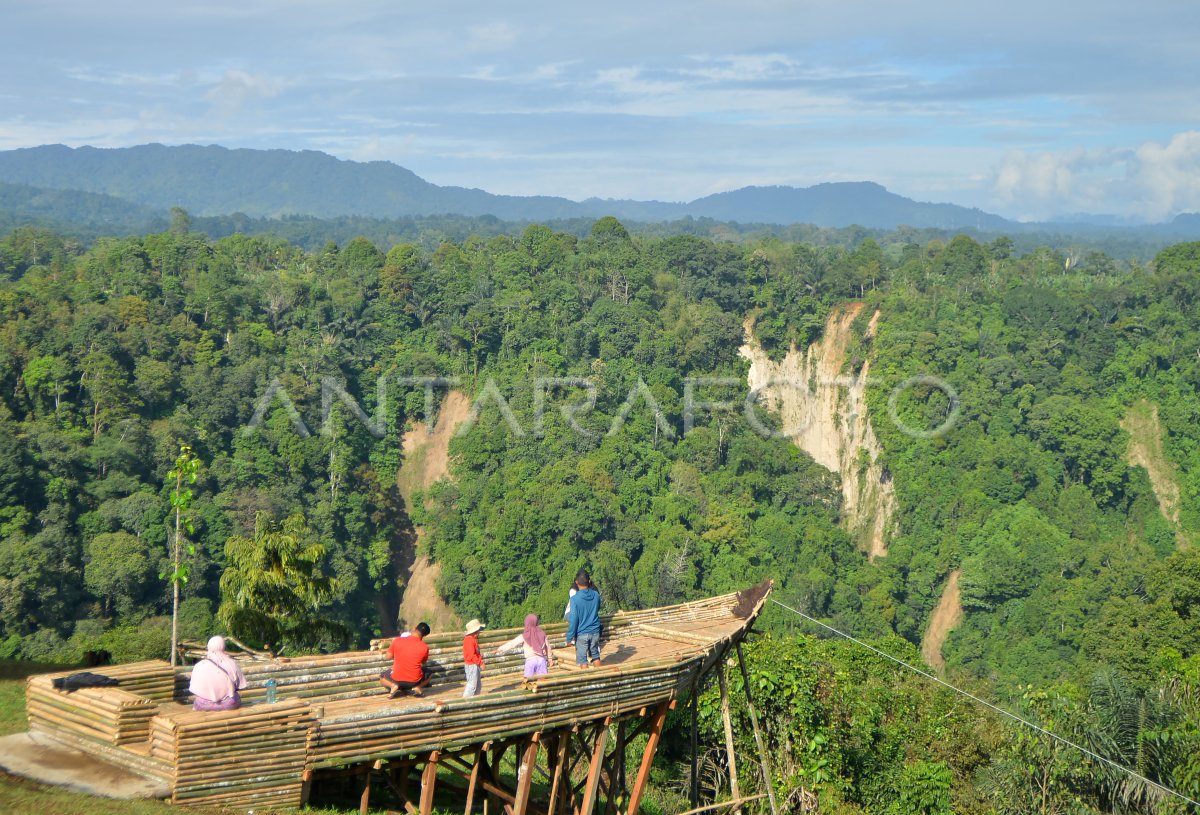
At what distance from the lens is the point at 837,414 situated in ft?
180

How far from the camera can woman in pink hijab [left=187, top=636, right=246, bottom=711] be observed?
31.8 feet

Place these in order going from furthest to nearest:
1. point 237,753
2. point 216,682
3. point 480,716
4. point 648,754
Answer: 1. point 648,754
2. point 480,716
3. point 216,682
4. point 237,753

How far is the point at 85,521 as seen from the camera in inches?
1411

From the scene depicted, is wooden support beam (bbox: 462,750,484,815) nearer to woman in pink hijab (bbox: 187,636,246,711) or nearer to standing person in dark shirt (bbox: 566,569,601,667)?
standing person in dark shirt (bbox: 566,569,601,667)

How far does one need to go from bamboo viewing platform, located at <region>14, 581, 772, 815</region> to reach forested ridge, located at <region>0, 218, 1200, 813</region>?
12719 millimetres

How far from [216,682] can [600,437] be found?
37520mm

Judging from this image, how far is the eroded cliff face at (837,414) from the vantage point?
50.7 metres

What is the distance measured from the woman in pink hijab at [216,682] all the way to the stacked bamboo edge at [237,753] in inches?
12.0

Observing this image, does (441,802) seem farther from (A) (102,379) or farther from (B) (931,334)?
(B) (931,334)

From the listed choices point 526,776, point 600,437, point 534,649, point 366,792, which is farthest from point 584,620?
point 600,437

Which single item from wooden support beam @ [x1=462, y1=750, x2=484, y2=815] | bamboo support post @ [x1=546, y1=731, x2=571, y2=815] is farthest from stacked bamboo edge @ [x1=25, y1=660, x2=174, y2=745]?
bamboo support post @ [x1=546, y1=731, x2=571, y2=815]

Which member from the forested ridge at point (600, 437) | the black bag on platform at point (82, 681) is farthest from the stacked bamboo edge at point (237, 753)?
the forested ridge at point (600, 437)

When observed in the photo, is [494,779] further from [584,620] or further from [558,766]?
[584,620]

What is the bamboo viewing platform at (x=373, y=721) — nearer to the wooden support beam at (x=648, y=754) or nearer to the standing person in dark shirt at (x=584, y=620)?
the wooden support beam at (x=648, y=754)
